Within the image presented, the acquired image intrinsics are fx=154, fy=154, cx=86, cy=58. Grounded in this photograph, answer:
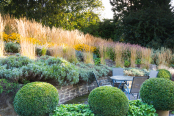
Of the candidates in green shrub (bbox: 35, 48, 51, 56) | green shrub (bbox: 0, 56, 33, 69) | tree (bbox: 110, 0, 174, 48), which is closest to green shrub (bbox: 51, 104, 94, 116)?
green shrub (bbox: 0, 56, 33, 69)

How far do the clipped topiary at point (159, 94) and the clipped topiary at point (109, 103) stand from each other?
76 centimetres

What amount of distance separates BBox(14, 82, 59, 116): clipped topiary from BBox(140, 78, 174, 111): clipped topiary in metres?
1.81

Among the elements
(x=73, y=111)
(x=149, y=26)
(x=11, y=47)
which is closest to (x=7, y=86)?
(x=73, y=111)

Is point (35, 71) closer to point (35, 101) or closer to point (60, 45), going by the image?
point (35, 101)

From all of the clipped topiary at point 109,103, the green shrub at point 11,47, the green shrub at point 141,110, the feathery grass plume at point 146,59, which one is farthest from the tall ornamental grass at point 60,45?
the green shrub at point 141,110

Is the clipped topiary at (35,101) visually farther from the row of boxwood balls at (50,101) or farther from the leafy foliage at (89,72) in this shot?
the leafy foliage at (89,72)

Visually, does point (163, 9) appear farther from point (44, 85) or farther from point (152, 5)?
point (44, 85)

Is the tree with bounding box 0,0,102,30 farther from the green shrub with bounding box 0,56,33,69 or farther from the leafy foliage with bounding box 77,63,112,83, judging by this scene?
the green shrub with bounding box 0,56,33,69

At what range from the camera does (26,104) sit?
230 cm

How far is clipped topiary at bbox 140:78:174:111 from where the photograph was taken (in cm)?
288

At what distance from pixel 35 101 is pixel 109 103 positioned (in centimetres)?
114

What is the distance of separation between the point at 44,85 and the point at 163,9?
45.6ft

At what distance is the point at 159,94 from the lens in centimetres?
292

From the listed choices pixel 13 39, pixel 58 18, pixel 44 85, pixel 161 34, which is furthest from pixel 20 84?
pixel 161 34
